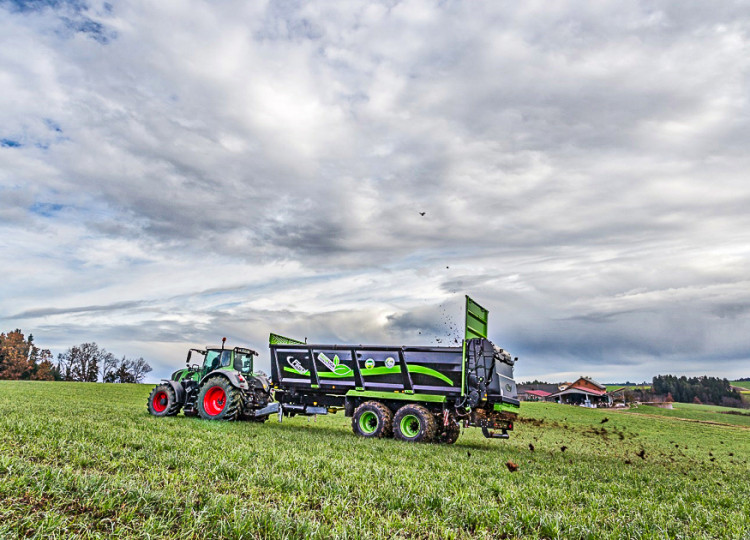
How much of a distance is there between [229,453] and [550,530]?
16.6ft

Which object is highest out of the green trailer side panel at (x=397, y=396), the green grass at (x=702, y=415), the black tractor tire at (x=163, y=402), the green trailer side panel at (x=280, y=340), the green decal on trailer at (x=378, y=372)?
the green trailer side panel at (x=280, y=340)

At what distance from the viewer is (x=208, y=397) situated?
53.7ft

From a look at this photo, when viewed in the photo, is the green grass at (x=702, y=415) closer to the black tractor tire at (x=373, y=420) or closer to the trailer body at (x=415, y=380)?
the trailer body at (x=415, y=380)

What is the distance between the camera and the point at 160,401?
16.8 m

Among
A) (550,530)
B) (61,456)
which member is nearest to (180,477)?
(61,456)

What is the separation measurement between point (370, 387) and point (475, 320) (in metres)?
4.18

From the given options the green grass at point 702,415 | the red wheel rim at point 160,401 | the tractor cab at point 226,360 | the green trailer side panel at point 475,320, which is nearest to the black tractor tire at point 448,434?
the green trailer side panel at point 475,320

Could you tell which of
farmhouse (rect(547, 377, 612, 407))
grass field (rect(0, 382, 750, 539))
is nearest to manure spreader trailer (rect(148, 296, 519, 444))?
grass field (rect(0, 382, 750, 539))

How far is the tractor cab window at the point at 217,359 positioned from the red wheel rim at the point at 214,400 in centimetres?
90

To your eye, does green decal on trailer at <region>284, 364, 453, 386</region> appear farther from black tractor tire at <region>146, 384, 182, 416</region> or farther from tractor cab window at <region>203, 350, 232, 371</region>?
black tractor tire at <region>146, 384, 182, 416</region>

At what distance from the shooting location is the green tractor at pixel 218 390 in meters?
15.8

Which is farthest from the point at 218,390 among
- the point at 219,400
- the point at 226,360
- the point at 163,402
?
the point at 163,402

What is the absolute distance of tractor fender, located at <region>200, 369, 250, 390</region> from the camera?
51.9ft

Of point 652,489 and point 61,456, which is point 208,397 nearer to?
point 61,456
